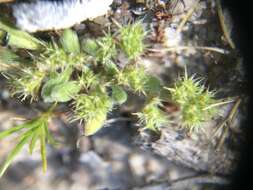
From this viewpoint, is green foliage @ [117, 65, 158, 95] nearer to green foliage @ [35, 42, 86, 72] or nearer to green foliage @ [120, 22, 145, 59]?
green foliage @ [120, 22, 145, 59]

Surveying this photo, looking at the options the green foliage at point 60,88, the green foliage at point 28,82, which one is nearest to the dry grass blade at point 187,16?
the green foliage at point 60,88

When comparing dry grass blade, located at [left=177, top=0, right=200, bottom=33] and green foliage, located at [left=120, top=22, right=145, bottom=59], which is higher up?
dry grass blade, located at [left=177, top=0, right=200, bottom=33]

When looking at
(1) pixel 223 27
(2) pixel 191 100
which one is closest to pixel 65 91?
(2) pixel 191 100

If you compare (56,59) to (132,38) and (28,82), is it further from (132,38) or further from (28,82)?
(132,38)

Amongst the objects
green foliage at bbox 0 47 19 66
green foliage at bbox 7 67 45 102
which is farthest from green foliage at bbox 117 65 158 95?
green foliage at bbox 0 47 19 66

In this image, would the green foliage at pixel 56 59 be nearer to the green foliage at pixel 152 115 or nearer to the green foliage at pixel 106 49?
the green foliage at pixel 106 49

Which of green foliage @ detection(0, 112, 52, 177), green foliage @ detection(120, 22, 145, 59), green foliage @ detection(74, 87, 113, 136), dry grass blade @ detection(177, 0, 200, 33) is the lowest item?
green foliage @ detection(0, 112, 52, 177)
